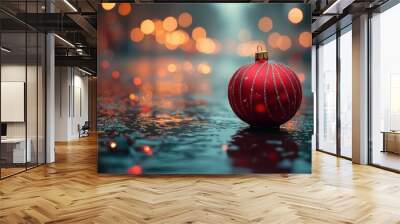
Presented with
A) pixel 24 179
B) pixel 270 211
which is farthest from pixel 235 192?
pixel 24 179

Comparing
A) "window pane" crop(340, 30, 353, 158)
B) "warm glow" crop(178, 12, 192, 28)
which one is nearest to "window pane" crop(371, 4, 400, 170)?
"window pane" crop(340, 30, 353, 158)

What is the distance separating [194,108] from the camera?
6.10m

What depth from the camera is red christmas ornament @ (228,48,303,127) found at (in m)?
5.70

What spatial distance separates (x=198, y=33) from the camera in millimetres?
6168

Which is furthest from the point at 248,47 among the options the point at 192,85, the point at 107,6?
the point at 107,6

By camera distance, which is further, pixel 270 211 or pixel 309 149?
pixel 309 149

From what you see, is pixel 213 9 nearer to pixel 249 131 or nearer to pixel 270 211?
pixel 249 131

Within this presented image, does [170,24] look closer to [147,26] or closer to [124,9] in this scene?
[147,26]

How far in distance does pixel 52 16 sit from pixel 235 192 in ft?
15.8

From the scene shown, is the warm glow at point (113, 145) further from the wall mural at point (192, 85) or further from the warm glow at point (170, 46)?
the warm glow at point (170, 46)

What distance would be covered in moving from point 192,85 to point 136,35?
4.00 feet

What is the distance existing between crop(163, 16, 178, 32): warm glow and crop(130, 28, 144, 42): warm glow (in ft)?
1.32

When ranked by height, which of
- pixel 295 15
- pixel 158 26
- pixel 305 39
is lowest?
pixel 305 39

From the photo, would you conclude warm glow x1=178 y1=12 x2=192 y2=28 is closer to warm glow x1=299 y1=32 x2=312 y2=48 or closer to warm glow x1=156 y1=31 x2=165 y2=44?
warm glow x1=156 y1=31 x2=165 y2=44
